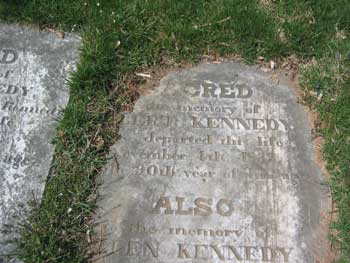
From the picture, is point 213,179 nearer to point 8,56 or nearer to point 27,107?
point 27,107

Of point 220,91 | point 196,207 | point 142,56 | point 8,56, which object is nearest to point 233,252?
point 196,207

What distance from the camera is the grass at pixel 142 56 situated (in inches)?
107

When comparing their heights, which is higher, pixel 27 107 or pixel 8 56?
→ pixel 8 56

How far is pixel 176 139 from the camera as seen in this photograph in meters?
2.96

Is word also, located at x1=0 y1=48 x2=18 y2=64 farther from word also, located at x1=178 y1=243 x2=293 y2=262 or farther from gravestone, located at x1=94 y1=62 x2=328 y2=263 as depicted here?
word also, located at x1=178 y1=243 x2=293 y2=262

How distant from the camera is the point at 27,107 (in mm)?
3062

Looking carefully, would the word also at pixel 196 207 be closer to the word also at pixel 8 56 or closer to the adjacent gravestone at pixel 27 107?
the adjacent gravestone at pixel 27 107

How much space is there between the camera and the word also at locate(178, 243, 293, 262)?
2.57 meters

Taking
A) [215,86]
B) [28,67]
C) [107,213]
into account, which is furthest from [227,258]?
A: [28,67]

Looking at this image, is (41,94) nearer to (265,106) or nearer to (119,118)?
(119,118)

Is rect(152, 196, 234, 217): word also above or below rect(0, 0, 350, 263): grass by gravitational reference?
below

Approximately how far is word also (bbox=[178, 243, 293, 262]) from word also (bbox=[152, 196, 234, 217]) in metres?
0.18

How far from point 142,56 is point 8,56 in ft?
2.76

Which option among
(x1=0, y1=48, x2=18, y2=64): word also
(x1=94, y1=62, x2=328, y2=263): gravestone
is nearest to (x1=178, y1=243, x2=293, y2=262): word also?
(x1=94, y1=62, x2=328, y2=263): gravestone
